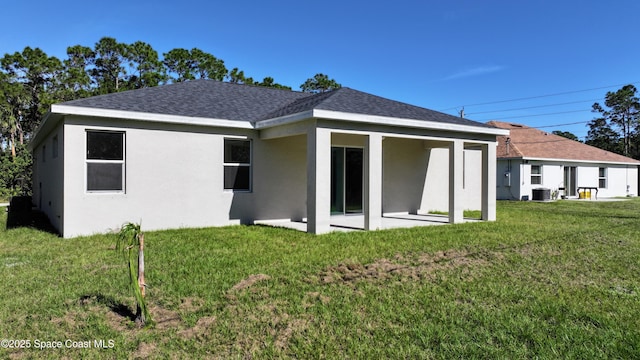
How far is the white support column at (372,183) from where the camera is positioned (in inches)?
399

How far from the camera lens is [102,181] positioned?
964cm

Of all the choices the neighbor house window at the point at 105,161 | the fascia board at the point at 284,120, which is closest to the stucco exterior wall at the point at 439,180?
the fascia board at the point at 284,120

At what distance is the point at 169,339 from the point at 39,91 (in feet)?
115

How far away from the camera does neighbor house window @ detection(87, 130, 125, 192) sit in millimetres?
9484

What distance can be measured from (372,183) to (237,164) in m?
3.93

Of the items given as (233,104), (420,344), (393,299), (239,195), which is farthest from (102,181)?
(420,344)

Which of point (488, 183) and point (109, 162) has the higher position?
point (109, 162)

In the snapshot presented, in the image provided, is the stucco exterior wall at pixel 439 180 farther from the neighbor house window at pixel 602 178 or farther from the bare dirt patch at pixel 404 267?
the neighbor house window at pixel 602 178

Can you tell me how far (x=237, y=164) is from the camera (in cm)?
1133

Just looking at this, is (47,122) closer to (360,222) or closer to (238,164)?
(238,164)

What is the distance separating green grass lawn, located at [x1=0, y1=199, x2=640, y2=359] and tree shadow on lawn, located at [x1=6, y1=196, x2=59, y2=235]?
10.3 ft

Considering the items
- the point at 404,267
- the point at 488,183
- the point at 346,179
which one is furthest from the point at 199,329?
the point at 488,183

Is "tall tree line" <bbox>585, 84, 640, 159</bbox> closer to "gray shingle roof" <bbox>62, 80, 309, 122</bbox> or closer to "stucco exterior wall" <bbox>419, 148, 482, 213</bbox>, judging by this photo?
"stucco exterior wall" <bbox>419, 148, 482, 213</bbox>

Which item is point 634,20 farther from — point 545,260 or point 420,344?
point 420,344
